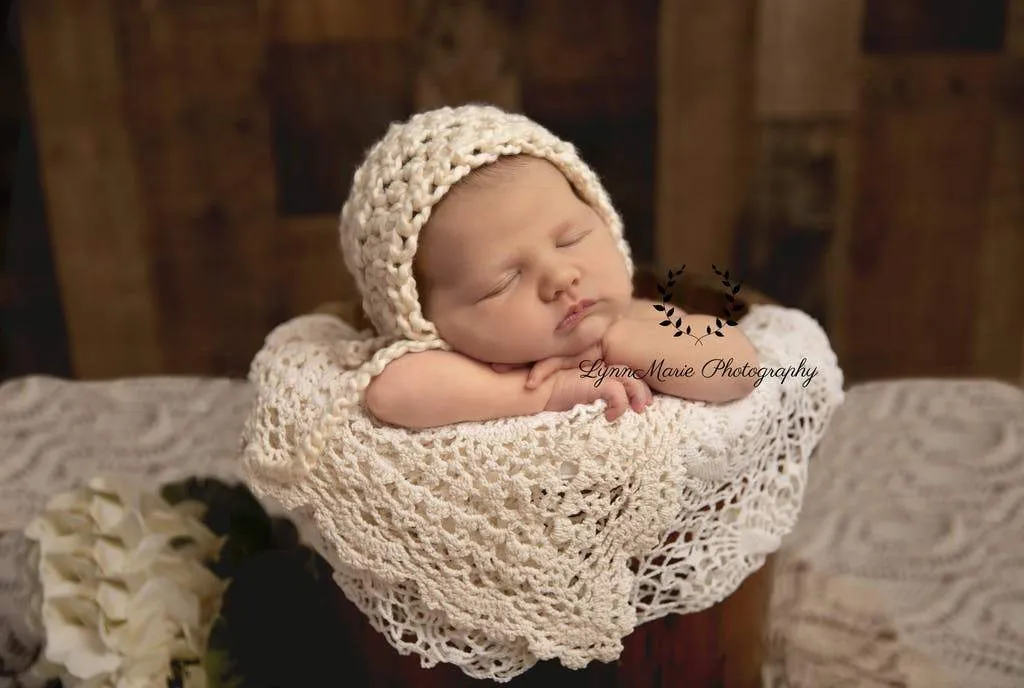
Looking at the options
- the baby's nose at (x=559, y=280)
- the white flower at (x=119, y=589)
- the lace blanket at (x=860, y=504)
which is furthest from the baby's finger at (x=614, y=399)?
the white flower at (x=119, y=589)

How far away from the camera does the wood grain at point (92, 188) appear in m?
1.82

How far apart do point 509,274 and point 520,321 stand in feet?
0.16

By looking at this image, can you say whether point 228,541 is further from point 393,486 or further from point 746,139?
point 746,139

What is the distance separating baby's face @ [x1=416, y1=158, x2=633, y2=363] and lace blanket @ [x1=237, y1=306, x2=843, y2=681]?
4.2 inches

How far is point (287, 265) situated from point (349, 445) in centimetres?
120

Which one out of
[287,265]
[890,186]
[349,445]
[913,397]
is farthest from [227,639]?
[890,186]

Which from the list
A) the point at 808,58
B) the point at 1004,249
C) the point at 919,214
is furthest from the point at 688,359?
the point at 1004,249

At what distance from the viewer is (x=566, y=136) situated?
1.86 metres

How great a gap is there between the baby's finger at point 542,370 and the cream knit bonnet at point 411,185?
10cm

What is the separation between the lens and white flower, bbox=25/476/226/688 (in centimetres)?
93

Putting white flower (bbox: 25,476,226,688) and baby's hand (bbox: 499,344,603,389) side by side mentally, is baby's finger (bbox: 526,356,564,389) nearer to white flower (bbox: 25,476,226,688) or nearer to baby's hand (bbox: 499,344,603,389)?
baby's hand (bbox: 499,344,603,389)

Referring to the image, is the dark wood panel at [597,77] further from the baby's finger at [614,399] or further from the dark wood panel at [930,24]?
the baby's finger at [614,399]

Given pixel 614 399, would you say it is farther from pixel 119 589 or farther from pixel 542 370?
pixel 119 589

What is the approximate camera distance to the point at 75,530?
1.02 metres
